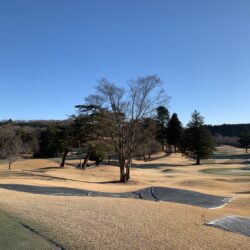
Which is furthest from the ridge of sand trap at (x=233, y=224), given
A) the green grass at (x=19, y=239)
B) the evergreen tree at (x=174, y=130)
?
the evergreen tree at (x=174, y=130)

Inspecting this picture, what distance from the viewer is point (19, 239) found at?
918cm

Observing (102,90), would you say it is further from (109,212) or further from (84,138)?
(109,212)

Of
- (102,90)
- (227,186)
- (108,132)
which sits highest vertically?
(102,90)

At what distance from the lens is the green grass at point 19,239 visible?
8.66 m

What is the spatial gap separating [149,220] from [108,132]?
27183 millimetres

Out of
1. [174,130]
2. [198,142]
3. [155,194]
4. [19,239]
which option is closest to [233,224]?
[19,239]

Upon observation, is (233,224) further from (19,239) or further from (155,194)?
(155,194)

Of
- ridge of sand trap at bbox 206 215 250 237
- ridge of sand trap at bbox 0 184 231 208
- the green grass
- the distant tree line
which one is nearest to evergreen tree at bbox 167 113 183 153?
the distant tree line

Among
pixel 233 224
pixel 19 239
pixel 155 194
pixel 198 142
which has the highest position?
pixel 198 142

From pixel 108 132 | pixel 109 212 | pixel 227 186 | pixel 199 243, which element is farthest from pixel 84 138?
pixel 199 243

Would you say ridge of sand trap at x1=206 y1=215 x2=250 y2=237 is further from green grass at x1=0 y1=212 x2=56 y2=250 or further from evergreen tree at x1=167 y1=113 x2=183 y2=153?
evergreen tree at x1=167 y1=113 x2=183 y2=153

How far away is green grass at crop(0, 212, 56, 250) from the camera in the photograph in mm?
8662

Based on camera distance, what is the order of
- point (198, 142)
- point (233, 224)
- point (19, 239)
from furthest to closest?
point (198, 142) → point (233, 224) → point (19, 239)

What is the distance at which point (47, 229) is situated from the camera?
10.1m
